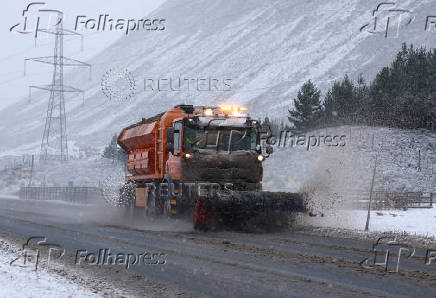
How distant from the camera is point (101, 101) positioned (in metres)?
197

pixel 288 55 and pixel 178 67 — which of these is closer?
pixel 288 55

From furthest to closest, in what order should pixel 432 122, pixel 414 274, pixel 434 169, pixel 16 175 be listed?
pixel 16 175 < pixel 432 122 < pixel 434 169 < pixel 414 274

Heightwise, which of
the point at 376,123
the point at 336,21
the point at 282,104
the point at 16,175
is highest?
the point at 336,21

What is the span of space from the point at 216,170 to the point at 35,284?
831 cm

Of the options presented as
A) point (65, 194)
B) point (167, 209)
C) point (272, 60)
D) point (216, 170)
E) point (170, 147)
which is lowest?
point (65, 194)

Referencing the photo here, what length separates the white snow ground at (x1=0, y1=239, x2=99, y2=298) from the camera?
26.4 feet

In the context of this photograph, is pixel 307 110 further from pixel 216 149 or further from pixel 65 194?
pixel 216 149

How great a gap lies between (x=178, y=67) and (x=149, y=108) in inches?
1226

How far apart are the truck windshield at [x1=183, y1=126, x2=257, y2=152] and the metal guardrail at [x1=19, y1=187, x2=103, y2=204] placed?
28250mm

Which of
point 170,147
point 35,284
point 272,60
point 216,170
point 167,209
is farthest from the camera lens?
point 272,60

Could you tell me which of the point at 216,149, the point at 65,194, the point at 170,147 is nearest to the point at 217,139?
the point at 216,149

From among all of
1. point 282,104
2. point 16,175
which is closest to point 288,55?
point 282,104

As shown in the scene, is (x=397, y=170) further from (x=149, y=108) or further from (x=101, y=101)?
(x=101, y=101)

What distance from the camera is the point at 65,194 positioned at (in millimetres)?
51719
